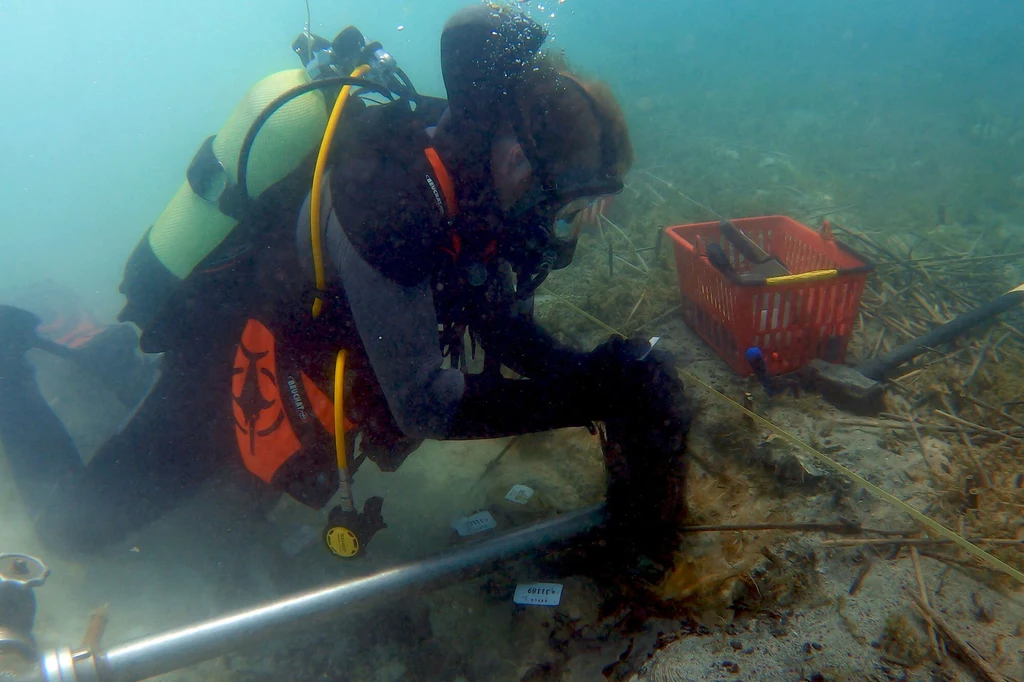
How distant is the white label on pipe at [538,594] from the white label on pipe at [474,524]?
0.43 m

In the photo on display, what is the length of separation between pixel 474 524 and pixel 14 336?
138 inches

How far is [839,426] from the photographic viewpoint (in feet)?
9.12

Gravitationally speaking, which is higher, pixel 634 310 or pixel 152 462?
pixel 152 462

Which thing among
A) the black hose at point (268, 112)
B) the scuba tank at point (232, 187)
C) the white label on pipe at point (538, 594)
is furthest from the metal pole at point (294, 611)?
the black hose at point (268, 112)

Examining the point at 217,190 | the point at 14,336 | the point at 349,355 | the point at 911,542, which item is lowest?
the point at 911,542

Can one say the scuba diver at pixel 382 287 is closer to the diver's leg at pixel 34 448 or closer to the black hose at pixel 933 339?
the diver's leg at pixel 34 448

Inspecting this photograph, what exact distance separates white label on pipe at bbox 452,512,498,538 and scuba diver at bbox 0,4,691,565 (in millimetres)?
591

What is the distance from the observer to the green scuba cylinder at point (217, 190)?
2156mm

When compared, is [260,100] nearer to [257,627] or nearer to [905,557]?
[257,627]

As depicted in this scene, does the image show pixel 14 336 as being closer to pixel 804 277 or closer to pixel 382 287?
pixel 382 287

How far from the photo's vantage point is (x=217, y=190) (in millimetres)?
2312

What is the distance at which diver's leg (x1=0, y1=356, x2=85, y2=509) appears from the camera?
9.97ft

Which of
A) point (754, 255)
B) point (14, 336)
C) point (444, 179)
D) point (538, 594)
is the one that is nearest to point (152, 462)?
point (14, 336)

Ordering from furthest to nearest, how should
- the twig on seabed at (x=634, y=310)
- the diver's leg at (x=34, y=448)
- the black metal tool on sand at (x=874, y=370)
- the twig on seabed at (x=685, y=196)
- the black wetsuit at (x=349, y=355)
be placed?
1. the twig on seabed at (x=685, y=196)
2. the twig on seabed at (x=634, y=310)
3. the diver's leg at (x=34, y=448)
4. the black metal tool on sand at (x=874, y=370)
5. the black wetsuit at (x=349, y=355)
